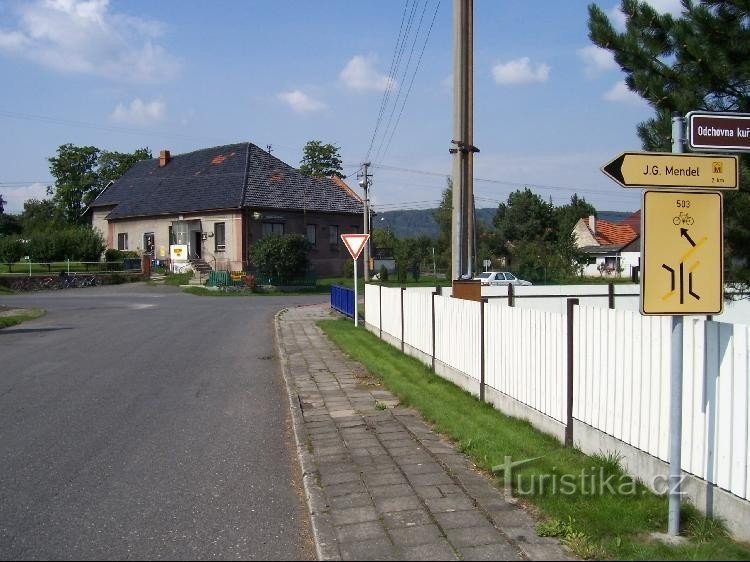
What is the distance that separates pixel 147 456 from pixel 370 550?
11.7 ft

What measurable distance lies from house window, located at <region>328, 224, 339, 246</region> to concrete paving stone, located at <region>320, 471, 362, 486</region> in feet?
169

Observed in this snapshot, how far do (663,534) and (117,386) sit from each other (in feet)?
30.2

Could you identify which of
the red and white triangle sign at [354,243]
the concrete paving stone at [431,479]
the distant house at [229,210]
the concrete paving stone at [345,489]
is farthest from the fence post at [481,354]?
the distant house at [229,210]

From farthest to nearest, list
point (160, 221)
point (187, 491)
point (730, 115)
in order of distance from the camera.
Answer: point (160, 221), point (187, 491), point (730, 115)

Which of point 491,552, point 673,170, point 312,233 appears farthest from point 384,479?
point 312,233

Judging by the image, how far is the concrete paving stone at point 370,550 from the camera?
4660mm

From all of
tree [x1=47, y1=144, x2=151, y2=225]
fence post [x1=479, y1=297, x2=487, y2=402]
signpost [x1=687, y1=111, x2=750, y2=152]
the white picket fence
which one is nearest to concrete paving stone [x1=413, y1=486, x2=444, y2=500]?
the white picket fence

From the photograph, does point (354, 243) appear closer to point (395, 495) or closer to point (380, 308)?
point (380, 308)

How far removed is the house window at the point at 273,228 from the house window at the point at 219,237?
279cm

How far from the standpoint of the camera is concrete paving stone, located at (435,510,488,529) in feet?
16.8

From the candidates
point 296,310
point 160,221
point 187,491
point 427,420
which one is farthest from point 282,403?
point 160,221

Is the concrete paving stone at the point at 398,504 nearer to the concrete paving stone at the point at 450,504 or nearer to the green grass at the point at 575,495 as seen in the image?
the concrete paving stone at the point at 450,504

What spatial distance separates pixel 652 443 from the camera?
19.2 ft

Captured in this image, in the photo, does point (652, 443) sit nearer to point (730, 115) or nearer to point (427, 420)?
point (730, 115)
